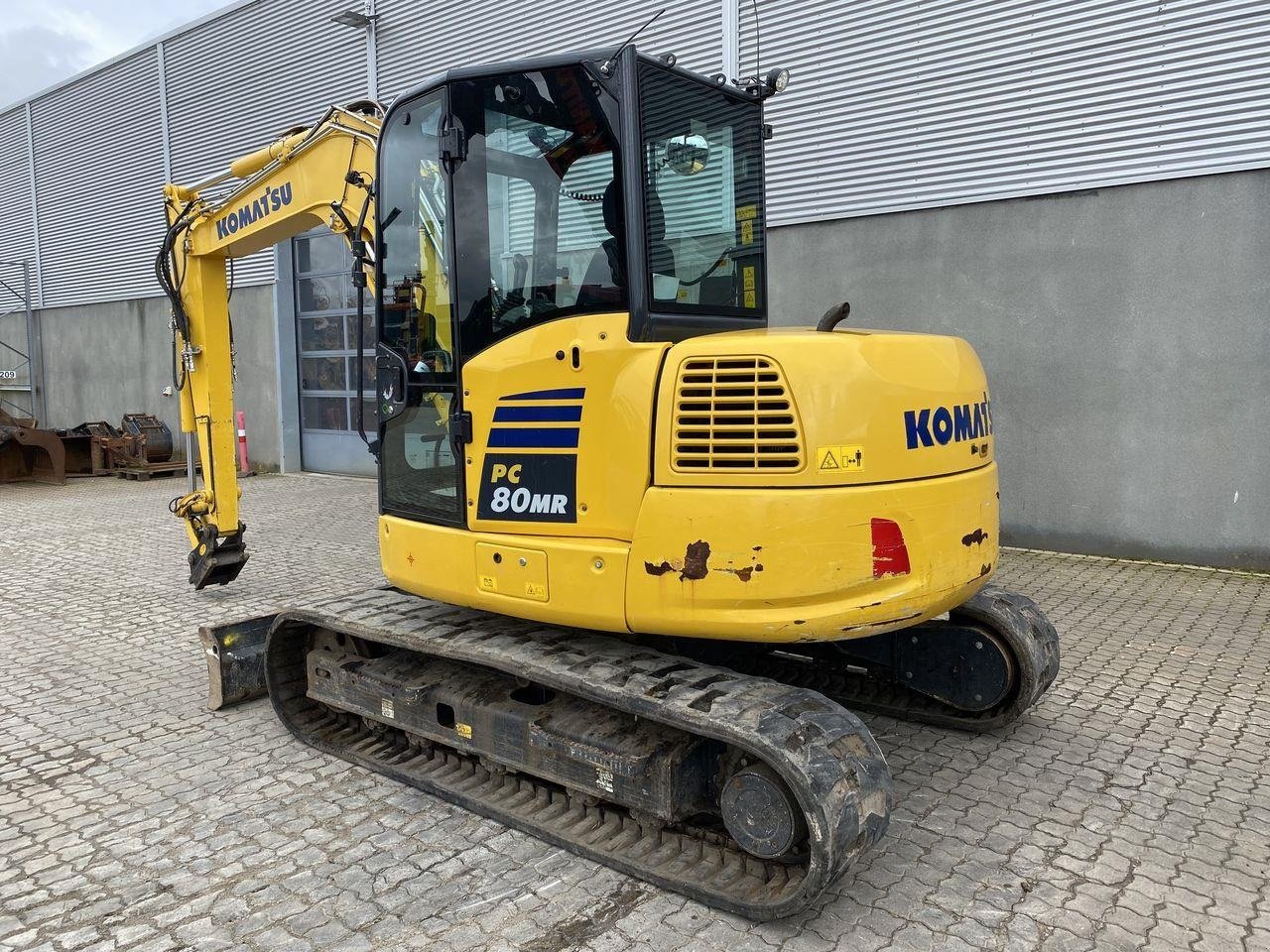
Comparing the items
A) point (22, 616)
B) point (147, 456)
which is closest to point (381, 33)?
point (147, 456)

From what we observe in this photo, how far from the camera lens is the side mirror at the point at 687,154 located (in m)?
3.64

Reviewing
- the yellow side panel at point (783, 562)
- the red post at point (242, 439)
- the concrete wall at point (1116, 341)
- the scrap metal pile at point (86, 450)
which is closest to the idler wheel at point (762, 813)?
the yellow side panel at point (783, 562)

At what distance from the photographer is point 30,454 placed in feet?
49.1

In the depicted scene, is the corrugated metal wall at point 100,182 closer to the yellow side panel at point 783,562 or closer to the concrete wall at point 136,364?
the concrete wall at point 136,364

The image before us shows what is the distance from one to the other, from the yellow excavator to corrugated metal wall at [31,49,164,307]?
1600 cm

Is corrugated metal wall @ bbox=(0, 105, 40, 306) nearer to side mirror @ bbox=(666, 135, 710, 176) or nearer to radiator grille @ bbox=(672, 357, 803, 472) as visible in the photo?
side mirror @ bbox=(666, 135, 710, 176)

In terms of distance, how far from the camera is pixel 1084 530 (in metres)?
8.29

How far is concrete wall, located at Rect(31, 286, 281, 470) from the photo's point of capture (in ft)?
51.6

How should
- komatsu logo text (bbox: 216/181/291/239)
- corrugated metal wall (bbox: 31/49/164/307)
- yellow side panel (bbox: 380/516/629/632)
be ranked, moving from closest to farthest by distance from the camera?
yellow side panel (bbox: 380/516/629/632) → komatsu logo text (bbox: 216/181/291/239) → corrugated metal wall (bbox: 31/49/164/307)

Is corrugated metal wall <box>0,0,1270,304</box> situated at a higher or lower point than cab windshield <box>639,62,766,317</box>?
higher

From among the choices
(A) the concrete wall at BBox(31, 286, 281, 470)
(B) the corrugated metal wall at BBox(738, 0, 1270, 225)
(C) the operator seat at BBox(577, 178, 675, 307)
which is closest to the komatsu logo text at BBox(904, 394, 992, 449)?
(C) the operator seat at BBox(577, 178, 675, 307)

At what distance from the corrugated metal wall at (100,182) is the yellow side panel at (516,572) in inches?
630

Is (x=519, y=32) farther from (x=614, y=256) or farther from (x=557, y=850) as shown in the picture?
(x=557, y=850)

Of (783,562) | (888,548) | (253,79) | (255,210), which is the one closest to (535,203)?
(783,562)
